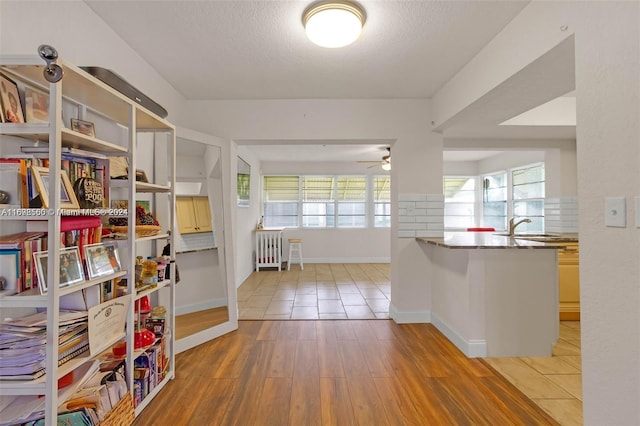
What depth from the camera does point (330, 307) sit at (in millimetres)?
3551

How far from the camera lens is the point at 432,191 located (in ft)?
10.3

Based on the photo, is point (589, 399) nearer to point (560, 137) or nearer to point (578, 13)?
point (578, 13)

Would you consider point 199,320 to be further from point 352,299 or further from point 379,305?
point 379,305

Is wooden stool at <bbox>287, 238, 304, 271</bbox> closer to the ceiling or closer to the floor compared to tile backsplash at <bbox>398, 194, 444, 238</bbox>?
closer to the floor

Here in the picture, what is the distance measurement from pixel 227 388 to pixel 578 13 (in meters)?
2.87

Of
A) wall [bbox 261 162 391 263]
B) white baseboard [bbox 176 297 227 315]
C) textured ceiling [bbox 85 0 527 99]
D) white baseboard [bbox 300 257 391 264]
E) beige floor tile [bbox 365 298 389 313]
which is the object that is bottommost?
beige floor tile [bbox 365 298 389 313]

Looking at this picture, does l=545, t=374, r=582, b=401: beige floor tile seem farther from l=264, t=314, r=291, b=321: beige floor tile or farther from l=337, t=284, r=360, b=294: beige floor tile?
l=337, t=284, r=360, b=294: beige floor tile

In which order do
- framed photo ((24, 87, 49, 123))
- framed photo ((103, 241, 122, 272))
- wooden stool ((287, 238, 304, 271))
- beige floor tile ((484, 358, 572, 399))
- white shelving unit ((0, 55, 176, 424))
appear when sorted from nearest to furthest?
1. white shelving unit ((0, 55, 176, 424))
2. framed photo ((24, 87, 49, 123))
3. framed photo ((103, 241, 122, 272))
4. beige floor tile ((484, 358, 572, 399))
5. wooden stool ((287, 238, 304, 271))

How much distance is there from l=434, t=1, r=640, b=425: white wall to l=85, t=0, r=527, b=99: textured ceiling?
65 cm

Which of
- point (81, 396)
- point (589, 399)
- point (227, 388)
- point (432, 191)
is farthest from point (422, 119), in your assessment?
point (81, 396)

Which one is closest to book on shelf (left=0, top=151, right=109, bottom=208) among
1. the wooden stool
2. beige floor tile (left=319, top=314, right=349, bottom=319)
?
beige floor tile (left=319, top=314, right=349, bottom=319)

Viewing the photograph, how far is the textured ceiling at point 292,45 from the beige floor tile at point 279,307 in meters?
2.41

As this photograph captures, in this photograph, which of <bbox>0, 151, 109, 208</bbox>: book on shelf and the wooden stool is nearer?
<bbox>0, 151, 109, 208</bbox>: book on shelf

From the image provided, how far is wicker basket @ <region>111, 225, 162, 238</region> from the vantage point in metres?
1.70
